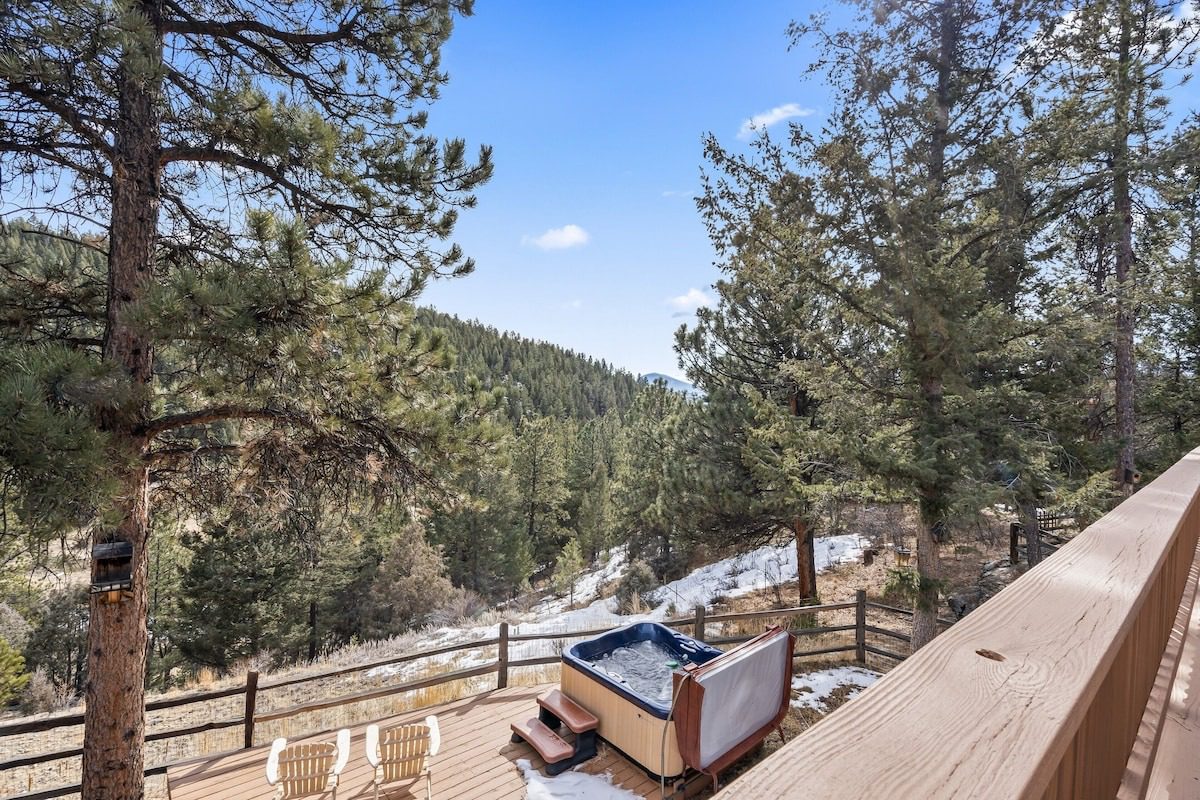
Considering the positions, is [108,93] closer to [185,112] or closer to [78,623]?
[185,112]

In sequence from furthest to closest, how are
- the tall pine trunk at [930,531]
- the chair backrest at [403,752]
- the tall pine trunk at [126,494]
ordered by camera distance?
the tall pine trunk at [930,531] → the chair backrest at [403,752] → the tall pine trunk at [126,494]

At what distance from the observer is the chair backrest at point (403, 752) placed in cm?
431

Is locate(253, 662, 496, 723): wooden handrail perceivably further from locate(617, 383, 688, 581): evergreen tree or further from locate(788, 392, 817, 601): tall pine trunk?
locate(788, 392, 817, 601): tall pine trunk

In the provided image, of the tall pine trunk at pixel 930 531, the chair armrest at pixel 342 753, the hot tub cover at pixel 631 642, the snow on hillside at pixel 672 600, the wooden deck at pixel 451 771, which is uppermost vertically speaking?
the tall pine trunk at pixel 930 531

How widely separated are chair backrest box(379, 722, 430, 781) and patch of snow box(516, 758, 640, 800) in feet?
3.22

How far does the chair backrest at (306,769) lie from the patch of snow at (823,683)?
505 centimetres

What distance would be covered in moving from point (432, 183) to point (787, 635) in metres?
5.42

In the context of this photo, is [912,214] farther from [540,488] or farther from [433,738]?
[540,488]

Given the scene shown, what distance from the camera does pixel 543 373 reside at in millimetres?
67625

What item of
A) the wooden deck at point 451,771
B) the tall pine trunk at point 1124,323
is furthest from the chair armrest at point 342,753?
the tall pine trunk at point 1124,323

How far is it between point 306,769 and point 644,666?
3223mm

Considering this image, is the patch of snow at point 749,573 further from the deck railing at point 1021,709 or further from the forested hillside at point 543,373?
the forested hillside at point 543,373

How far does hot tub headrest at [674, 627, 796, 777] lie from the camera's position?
4191 mm

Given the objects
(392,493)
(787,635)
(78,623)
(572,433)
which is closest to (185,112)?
(392,493)
